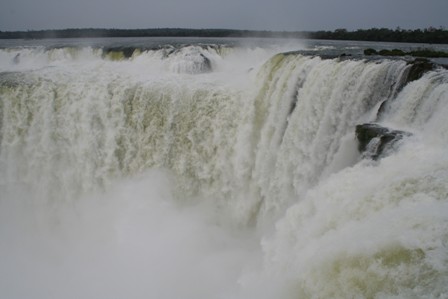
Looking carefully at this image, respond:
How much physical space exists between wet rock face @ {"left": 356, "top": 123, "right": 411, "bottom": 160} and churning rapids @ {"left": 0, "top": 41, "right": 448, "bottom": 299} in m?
0.03

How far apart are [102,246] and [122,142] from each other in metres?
2.85

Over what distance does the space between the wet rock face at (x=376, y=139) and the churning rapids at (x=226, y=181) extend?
1.1 inches

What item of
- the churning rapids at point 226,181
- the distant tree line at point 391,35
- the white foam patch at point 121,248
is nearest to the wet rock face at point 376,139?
the churning rapids at point 226,181

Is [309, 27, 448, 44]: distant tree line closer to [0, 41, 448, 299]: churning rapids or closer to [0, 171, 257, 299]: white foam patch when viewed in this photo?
[0, 41, 448, 299]: churning rapids

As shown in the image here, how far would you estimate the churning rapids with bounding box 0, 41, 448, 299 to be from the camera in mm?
4328

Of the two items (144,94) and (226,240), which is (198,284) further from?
(144,94)

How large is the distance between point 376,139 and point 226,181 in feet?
16.6

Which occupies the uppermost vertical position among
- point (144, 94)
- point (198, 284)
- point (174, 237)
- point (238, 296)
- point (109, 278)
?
point (144, 94)

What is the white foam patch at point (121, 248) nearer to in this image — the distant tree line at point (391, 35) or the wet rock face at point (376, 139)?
the wet rock face at point (376, 139)

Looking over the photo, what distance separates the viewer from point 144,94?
1190cm

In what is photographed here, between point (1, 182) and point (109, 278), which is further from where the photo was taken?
point (1, 182)

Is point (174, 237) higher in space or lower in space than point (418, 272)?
higher

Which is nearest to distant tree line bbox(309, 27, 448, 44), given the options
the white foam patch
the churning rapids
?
the churning rapids

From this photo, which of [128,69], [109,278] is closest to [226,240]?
[109,278]
